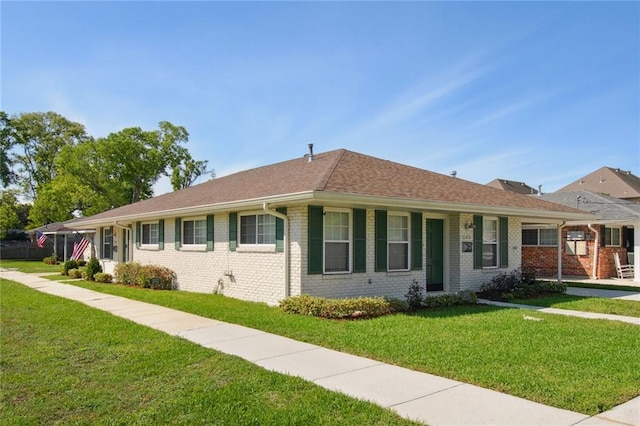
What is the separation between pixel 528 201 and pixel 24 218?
60.3m

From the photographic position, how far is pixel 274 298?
1109cm

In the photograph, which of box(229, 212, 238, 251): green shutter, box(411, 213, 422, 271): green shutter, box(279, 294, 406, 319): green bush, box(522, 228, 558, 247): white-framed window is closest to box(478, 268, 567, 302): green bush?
box(411, 213, 422, 271): green shutter

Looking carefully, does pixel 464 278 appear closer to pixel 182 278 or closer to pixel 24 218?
pixel 182 278

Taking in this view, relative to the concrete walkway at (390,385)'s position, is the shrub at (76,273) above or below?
below

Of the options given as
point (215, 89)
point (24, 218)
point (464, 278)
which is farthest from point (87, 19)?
point (24, 218)

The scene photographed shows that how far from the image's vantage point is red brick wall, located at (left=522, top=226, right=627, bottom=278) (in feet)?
65.9

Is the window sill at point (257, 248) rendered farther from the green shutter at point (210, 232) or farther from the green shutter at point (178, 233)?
the green shutter at point (178, 233)

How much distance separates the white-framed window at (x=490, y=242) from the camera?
1427 centimetres

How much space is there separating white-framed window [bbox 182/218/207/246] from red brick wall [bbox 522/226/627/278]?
566 inches

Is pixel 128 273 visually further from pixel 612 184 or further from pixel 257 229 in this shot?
pixel 612 184

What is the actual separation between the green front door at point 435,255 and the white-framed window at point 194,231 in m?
6.86

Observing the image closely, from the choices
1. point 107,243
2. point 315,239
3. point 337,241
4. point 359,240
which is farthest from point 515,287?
point 107,243

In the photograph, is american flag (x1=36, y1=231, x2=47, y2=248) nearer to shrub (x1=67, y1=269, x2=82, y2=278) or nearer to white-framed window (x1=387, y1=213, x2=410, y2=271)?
shrub (x1=67, y1=269, x2=82, y2=278)

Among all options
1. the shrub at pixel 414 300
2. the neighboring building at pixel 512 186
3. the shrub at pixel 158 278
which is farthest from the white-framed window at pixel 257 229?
the neighboring building at pixel 512 186
